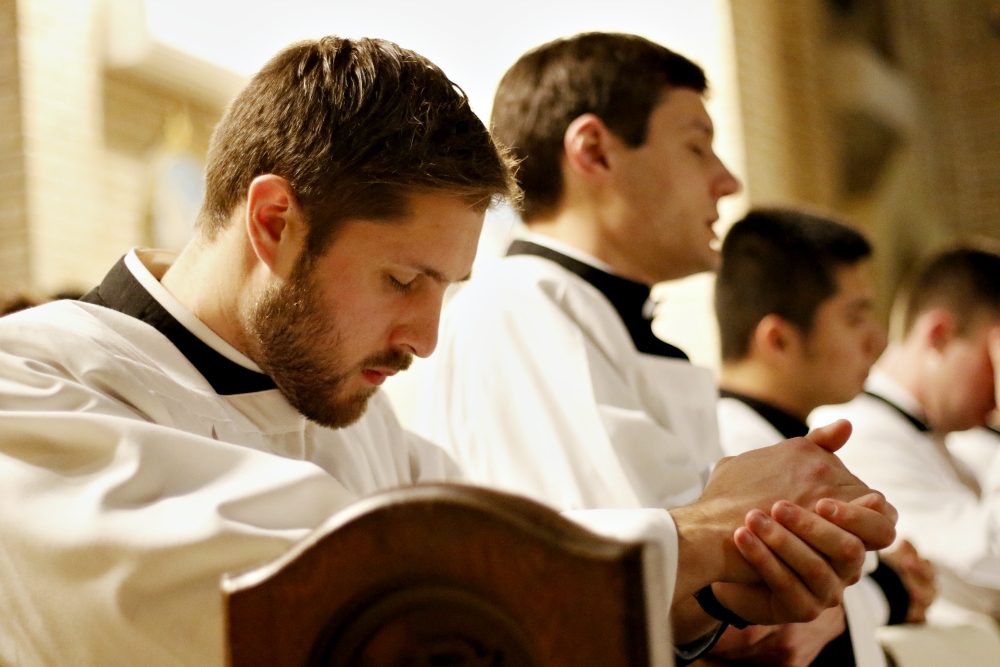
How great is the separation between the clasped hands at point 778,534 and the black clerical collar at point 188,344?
0.79 meters

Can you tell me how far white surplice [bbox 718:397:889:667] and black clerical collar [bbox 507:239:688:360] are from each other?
15.5 inches

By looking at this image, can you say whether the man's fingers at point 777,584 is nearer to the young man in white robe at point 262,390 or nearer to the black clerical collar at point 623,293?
the young man in white robe at point 262,390

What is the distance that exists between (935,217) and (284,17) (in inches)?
285

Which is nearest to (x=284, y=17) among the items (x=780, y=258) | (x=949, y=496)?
(x=780, y=258)

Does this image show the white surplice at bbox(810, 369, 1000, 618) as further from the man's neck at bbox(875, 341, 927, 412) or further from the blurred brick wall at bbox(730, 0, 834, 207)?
the blurred brick wall at bbox(730, 0, 834, 207)

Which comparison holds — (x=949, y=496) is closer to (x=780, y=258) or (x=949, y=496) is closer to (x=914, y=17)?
(x=780, y=258)

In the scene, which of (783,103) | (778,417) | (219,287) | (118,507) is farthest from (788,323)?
(783,103)

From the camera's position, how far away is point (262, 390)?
1989mm

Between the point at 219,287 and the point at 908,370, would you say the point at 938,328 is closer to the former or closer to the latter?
the point at 908,370

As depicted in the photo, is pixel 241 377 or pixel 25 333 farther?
pixel 241 377

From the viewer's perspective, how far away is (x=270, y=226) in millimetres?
1979

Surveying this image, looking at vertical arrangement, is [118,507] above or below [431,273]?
below

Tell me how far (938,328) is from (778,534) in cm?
331

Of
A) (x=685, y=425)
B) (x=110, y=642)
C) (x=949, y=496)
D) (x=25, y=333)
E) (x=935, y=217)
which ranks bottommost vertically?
(x=935, y=217)
